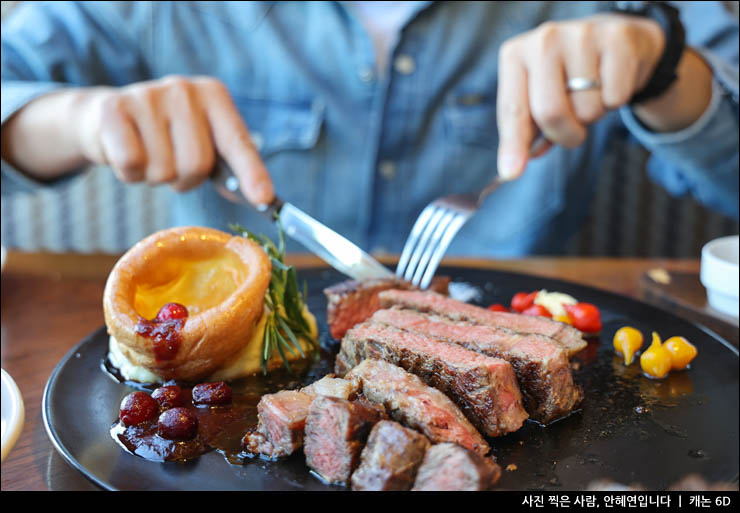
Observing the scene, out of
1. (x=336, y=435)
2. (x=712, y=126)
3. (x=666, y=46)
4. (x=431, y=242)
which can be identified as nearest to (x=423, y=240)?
(x=431, y=242)

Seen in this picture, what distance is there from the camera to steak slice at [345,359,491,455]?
1394mm

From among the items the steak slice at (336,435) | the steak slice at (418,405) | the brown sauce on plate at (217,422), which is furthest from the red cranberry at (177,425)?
the steak slice at (418,405)

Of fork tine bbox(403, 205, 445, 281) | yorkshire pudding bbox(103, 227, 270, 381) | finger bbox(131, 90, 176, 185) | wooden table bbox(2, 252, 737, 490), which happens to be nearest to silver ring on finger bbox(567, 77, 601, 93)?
fork tine bbox(403, 205, 445, 281)

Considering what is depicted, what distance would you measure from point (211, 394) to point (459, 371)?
0.60 metres

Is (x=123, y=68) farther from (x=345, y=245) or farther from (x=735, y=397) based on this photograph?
(x=735, y=397)

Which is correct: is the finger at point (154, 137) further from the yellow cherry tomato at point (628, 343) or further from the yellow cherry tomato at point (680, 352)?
the yellow cherry tomato at point (680, 352)

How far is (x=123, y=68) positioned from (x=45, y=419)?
2.53 meters

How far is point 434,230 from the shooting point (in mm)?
2342

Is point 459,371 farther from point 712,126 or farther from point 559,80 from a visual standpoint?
point 712,126

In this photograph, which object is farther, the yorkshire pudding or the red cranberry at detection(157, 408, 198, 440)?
the yorkshire pudding

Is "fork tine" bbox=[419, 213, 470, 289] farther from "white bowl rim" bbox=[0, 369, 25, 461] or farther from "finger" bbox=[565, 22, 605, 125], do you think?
"white bowl rim" bbox=[0, 369, 25, 461]

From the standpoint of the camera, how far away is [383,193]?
3.47m

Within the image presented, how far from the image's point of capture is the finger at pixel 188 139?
97.3 inches

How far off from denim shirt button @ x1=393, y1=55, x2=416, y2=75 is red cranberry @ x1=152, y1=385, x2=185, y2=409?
215cm
